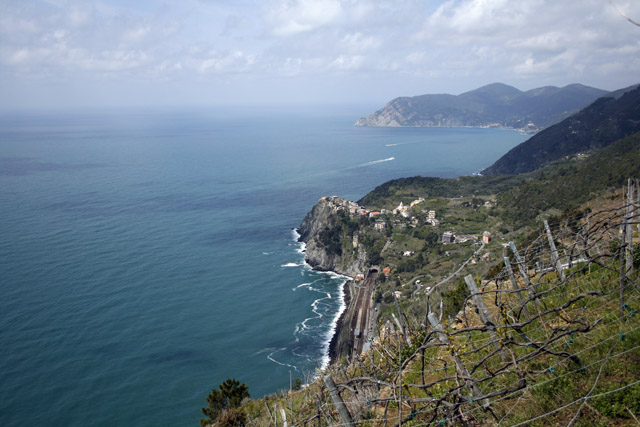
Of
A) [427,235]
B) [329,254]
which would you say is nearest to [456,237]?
[427,235]

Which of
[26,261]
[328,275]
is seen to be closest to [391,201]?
[328,275]

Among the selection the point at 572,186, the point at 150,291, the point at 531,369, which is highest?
the point at 531,369

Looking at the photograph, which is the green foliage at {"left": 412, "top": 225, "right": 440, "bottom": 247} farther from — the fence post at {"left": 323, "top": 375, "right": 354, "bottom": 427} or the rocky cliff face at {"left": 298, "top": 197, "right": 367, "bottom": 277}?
the fence post at {"left": 323, "top": 375, "right": 354, "bottom": 427}

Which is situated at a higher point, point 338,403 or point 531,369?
point 338,403

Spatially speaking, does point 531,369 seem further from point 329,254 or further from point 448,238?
point 329,254

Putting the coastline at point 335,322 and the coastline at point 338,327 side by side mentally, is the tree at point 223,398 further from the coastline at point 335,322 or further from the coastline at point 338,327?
the coastline at point 338,327

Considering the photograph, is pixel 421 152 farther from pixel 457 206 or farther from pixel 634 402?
pixel 634 402

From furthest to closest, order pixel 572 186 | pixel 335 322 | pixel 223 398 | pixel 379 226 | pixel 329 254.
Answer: pixel 379 226 < pixel 329 254 < pixel 572 186 < pixel 335 322 < pixel 223 398
